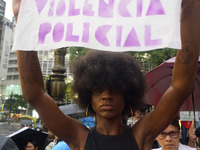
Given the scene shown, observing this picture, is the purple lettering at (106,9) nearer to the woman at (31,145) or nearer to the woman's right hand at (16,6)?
the woman's right hand at (16,6)

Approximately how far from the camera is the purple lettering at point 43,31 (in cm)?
153

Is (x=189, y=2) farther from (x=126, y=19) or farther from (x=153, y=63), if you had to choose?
(x=153, y=63)

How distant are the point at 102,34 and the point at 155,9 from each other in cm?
36

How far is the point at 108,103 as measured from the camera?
1765mm

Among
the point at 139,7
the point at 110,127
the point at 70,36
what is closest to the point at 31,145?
the point at 110,127

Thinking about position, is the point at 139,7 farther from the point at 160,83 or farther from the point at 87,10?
the point at 160,83

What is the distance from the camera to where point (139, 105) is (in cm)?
209

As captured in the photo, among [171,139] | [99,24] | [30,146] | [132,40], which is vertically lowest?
[30,146]

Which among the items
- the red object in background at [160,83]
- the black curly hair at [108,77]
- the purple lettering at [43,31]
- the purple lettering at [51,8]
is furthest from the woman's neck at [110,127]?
the red object in background at [160,83]

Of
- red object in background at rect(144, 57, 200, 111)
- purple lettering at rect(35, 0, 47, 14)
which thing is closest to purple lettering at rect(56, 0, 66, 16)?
purple lettering at rect(35, 0, 47, 14)

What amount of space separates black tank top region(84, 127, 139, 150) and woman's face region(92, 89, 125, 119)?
0.49 ft

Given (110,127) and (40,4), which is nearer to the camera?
(40,4)

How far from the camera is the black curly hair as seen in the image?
191cm

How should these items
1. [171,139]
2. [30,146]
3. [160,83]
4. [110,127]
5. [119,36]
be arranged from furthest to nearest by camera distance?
[160,83] → [30,146] → [171,139] → [110,127] → [119,36]
